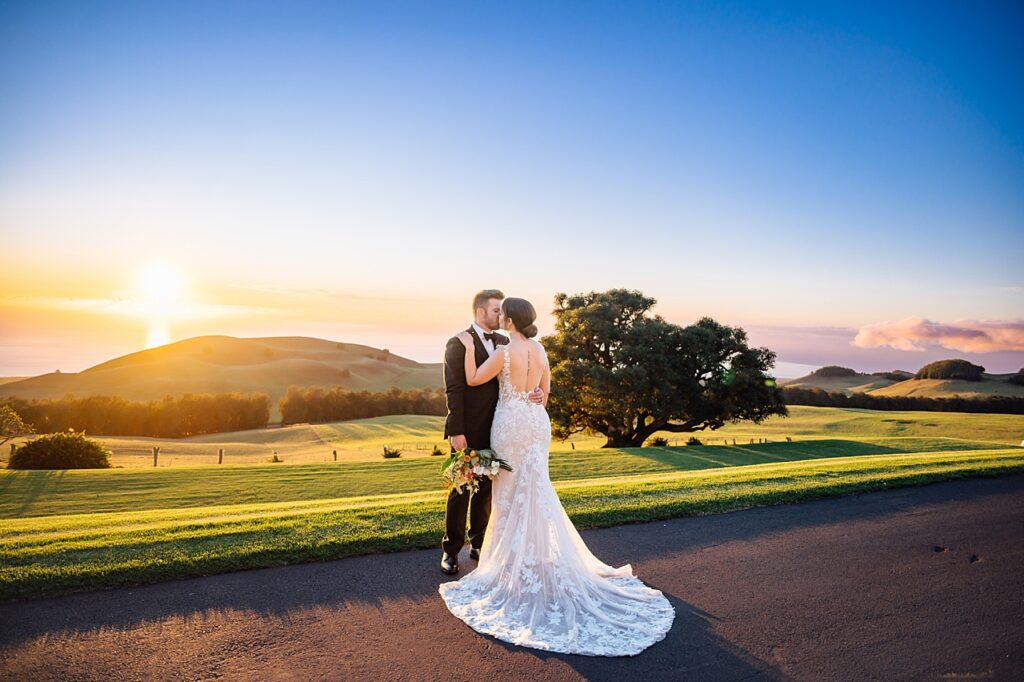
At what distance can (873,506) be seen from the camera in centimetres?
1060

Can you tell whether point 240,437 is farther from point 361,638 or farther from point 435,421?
point 361,638

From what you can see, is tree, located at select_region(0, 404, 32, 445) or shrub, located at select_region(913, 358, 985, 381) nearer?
tree, located at select_region(0, 404, 32, 445)

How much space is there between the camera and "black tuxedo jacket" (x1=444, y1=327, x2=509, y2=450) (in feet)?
21.6

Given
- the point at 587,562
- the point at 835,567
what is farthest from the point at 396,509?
the point at 835,567

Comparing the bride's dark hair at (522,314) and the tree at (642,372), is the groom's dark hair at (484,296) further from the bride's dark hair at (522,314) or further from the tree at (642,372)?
the tree at (642,372)

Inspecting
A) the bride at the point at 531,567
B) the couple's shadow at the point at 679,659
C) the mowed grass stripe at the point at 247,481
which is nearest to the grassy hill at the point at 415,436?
the mowed grass stripe at the point at 247,481

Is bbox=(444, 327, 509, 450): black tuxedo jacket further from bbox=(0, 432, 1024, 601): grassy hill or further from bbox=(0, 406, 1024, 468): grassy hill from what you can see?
bbox=(0, 406, 1024, 468): grassy hill

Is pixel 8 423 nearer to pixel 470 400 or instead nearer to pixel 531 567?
pixel 470 400

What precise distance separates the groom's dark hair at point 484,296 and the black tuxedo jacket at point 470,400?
0.31 metres

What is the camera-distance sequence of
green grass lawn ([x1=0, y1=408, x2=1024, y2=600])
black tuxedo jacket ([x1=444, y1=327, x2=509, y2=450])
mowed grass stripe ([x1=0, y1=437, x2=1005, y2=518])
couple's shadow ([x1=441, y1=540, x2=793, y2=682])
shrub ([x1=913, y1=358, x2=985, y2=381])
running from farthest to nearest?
shrub ([x1=913, y1=358, x2=985, y2=381]) → mowed grass stripe ([x1=0, y1=437, x2=1005, y2=518]) → green grass lawn ([x1=0, y1=408, x2=1024, y2=600]) → black tuxedo jacket ([x1=444, y1=327, x2=509, y2=450]) → couple's shadow ([x1=441, y1=540, x2=793, y2=682])

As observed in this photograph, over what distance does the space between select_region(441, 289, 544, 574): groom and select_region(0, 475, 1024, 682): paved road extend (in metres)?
0.57

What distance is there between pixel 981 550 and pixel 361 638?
8259 mm

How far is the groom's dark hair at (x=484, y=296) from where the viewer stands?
22.2 feet

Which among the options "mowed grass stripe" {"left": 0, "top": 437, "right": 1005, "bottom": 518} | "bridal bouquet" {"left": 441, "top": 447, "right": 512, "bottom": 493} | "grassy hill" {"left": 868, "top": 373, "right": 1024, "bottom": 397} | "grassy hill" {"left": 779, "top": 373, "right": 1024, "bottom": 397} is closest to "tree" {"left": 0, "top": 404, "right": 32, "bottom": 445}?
"mowed grass stripe" {"left": 0, "top": 437, "right": 1005, "bottom": 518}
